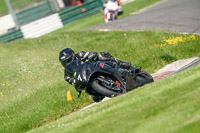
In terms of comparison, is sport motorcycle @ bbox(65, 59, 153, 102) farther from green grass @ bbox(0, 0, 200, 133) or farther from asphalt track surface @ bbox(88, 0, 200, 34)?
asphalt track surface @ bbox(88, 0, 200, 34)

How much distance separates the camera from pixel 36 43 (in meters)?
24.8

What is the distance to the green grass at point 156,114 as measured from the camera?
255 inches

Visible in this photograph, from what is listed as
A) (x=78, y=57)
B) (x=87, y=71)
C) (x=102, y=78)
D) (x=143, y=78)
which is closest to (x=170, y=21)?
(x=143, y=78)

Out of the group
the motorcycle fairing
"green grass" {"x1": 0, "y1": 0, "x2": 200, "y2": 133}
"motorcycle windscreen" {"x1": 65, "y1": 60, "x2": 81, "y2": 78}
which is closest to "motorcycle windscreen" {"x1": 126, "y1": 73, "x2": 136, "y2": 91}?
the motorcycle fairing

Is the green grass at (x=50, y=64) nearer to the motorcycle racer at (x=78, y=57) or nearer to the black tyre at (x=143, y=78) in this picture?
the motorcycle racer at (x=78, y=57)

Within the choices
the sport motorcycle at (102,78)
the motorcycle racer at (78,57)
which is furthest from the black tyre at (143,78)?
the motorcycle racer at (78,57)

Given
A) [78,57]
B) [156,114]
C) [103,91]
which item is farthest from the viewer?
[78,57]

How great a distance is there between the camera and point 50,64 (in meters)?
19.5

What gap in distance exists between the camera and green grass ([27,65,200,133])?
6.47 meters

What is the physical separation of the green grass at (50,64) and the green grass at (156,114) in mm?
4871

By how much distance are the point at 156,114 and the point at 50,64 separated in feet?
42.0

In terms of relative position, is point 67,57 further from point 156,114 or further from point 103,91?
point 156,114

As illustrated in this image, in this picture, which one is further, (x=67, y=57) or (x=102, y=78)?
(x=67, y=57)

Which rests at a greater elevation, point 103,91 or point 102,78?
point 102,78
